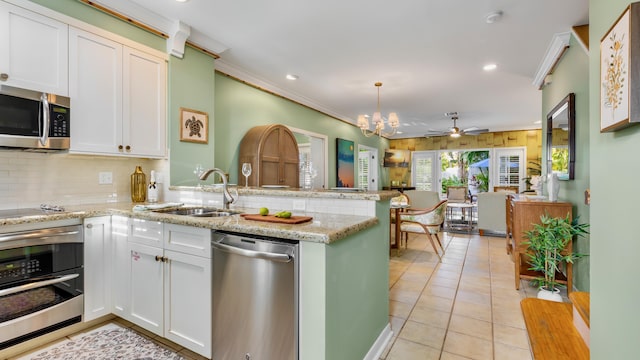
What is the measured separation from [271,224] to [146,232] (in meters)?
A: 1.07

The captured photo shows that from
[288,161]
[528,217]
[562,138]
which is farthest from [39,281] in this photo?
[562,138]

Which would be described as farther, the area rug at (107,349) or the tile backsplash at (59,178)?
the tile backsplash at (59,178)

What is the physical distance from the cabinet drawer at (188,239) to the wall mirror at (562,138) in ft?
11.5

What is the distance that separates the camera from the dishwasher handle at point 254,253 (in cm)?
143

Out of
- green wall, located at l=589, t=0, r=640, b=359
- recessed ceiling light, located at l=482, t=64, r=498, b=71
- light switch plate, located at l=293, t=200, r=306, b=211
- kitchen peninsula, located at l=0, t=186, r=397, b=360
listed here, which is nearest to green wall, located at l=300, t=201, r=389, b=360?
kitchen peninsula, located at l=0, t=186, r=397, b=360

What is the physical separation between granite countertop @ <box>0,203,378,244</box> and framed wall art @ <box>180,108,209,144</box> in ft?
3.51

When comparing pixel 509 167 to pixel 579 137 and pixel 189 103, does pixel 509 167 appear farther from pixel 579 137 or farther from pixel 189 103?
pixel 189 103

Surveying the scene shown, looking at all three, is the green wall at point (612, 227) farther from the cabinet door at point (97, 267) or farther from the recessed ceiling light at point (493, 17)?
the cabinet door at point (97, 267)

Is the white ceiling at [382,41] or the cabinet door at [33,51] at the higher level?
the white ceiling at [382,41]

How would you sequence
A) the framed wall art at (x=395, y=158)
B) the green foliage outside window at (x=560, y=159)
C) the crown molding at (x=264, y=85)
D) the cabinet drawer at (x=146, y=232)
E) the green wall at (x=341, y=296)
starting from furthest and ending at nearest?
the framed wall art at (x=395, y=158), the crown molding at (x=264, y=85), the green foliage outside window at (x=560, y=159), the cabinet drawer at (x=146, y=232), the green wall at (x=341, y=296)

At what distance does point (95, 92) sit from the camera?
7.70 feet

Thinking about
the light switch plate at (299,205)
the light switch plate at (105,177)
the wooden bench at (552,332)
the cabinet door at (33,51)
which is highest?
the cabinet door at (33,51)

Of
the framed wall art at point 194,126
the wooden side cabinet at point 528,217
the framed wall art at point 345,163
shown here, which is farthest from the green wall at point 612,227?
the framed wall art at point 345,163

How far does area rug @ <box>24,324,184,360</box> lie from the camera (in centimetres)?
192
